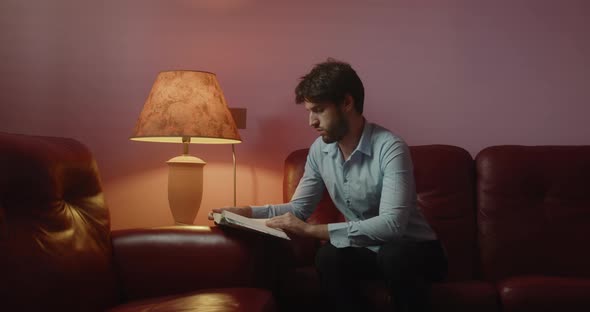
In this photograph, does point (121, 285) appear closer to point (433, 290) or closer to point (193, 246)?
point (193, 246)

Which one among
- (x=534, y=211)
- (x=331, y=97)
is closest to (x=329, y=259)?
(x=331, y=97)

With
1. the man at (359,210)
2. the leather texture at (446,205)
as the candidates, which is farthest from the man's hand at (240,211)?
the leather texture at (446,205)

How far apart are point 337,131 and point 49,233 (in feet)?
3.08

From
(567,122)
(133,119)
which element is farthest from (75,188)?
(567,122)

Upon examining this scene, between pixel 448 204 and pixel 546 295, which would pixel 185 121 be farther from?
pixel 546 295

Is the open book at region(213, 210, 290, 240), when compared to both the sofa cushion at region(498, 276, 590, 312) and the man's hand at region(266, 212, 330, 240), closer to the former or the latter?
the man's hand at region(266, 212, 330, 240)

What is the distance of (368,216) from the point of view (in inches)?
76.7

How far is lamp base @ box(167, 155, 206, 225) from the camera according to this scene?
89.2 inches

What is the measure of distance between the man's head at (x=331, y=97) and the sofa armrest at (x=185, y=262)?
45 centimetres

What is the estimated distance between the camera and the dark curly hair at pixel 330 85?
188cm

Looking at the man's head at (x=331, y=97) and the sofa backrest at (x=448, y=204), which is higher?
the man's head at (x=331, y=97)

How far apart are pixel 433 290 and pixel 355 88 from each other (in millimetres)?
703

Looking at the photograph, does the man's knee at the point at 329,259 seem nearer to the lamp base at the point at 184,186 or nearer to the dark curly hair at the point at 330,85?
the dark curly hair at the point at 330,85

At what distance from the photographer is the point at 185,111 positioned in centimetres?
216
